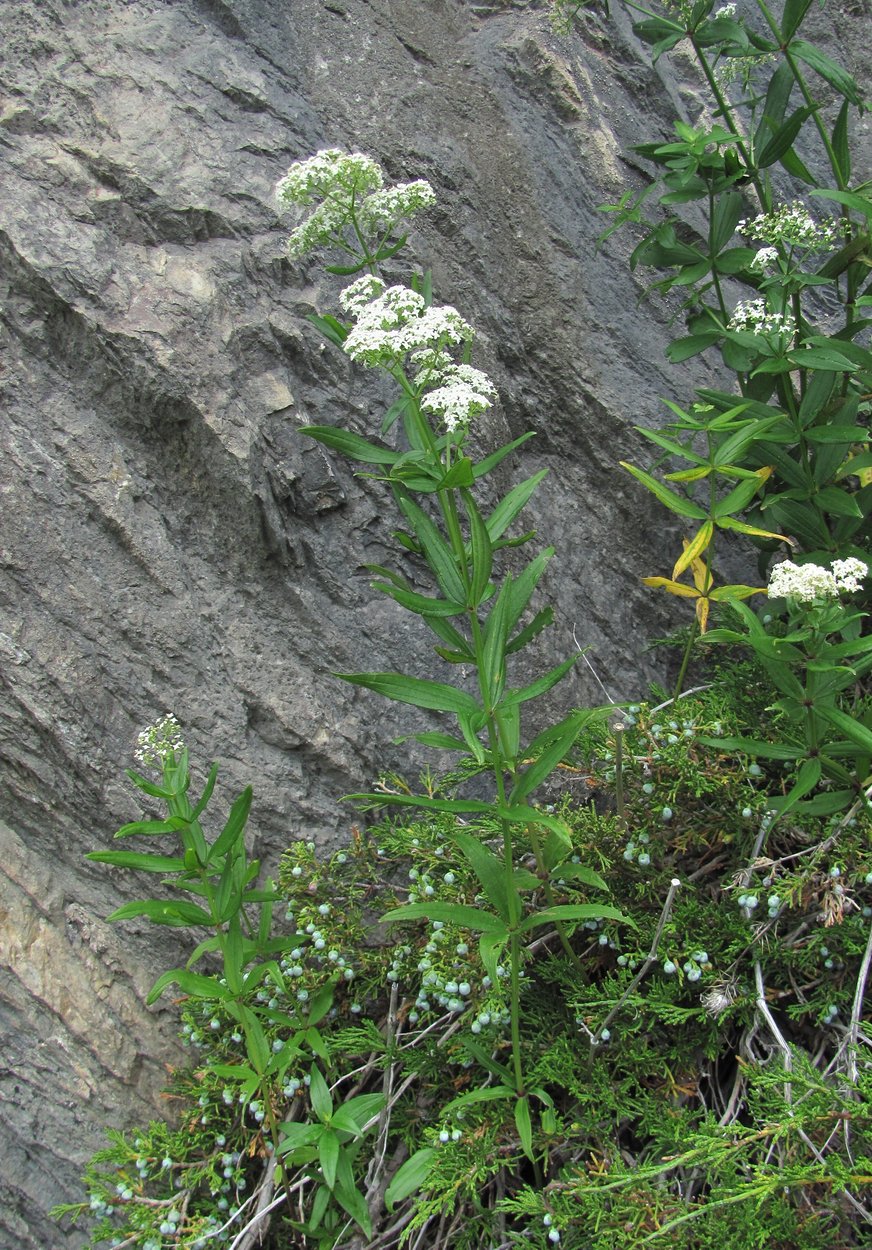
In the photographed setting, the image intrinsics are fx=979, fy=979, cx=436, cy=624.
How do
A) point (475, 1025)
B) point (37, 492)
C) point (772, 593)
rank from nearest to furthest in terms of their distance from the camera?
1. point (772, 593)
2. point (475, 1025)
3. point (37, 492)

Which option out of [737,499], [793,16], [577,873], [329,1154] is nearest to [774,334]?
[737,499]

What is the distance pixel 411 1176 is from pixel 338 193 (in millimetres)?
2260

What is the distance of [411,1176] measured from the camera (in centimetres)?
212

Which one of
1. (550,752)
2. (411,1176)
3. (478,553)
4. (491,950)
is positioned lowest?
(411,1176)

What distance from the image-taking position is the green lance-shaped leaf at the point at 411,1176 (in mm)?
2088

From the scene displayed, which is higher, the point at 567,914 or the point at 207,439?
the point at 207,439

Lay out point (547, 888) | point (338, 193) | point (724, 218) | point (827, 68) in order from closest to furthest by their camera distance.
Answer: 1. point (547, 888)
2. point (338, 193)
3. point (827, 68)
4. point (724, 218)

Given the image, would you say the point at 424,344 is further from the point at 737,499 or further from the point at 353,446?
the point at 737,499

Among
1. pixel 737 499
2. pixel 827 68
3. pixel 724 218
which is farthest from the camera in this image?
pixel 724 218

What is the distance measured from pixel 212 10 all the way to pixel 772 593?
10.2 ft

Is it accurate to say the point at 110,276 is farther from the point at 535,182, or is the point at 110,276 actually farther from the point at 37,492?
the point at 535,182

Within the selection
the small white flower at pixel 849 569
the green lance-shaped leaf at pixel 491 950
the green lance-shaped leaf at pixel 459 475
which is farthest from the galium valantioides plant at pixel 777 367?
the green lance-shaped leaf at pixel 491 950

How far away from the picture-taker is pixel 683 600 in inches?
134

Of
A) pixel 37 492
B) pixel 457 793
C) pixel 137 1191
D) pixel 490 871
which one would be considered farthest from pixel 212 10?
pixel 137 1191
